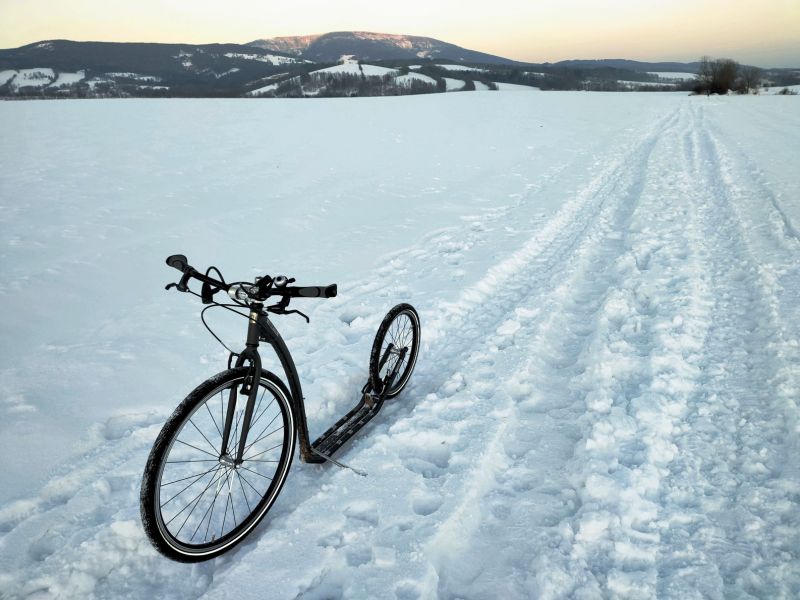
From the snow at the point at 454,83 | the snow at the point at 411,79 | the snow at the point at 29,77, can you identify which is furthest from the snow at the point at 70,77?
the snow at the point at 454,83

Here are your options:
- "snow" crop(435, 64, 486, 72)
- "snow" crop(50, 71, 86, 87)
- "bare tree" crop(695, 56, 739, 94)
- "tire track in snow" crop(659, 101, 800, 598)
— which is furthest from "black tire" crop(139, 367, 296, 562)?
"snow" crop(435, 64, 486, 72)

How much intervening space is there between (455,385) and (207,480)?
82.3 inches

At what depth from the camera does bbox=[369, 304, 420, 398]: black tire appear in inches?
154

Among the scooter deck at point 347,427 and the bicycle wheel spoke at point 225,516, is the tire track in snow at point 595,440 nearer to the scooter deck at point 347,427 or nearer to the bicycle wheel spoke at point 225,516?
the scooter deck at point 347,427

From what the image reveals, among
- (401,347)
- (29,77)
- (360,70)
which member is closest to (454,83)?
(360,70)

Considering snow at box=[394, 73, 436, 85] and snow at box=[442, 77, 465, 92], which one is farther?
snow at box=[394, 73, 436, 85]

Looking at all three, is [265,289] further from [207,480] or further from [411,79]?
[411,79]

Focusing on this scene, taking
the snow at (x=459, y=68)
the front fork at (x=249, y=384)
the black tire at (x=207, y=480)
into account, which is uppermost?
the snow at (x=459, y=68)

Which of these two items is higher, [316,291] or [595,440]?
[316,291]

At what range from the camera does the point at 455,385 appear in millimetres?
4148

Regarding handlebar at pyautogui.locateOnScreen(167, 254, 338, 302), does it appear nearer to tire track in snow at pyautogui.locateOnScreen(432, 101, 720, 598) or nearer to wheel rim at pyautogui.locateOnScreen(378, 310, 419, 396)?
wheel rim at pyautogui.locateOnScreen(378, 310, 419, 396)

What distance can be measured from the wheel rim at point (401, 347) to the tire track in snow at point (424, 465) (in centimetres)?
17

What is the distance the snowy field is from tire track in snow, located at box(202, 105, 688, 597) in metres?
0.02

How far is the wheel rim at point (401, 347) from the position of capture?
13.7 feet
